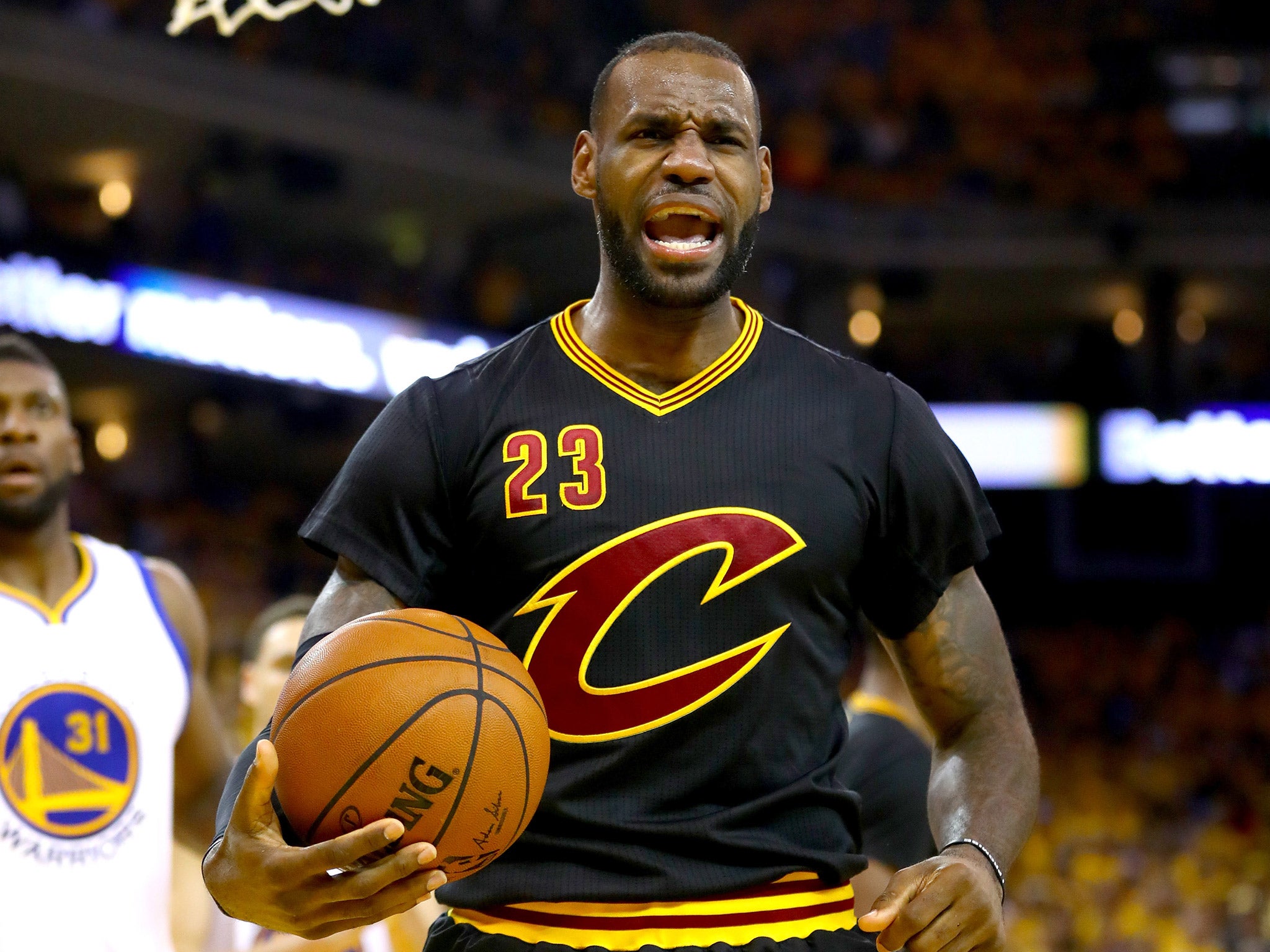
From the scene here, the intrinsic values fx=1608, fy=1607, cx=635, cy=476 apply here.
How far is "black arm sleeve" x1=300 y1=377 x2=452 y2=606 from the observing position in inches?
A: 91.8

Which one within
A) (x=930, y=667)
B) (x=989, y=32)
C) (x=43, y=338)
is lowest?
(x=930, y=667)

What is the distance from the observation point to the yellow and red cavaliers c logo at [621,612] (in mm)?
2273

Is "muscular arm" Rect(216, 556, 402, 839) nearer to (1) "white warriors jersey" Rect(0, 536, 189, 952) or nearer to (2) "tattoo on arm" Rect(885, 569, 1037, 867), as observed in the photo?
(2) "tattoo on arm" Rect(885, 569, 1037, 867)

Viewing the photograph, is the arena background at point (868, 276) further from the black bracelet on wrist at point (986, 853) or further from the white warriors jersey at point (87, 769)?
the black bracelet on wrist at point (986, 853)

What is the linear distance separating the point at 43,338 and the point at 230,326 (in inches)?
49.7

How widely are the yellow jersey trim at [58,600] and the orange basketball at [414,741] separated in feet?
7.38

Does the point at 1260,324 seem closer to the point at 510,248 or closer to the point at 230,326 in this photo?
the point at 510,248

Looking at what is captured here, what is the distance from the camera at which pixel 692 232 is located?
2451 mm

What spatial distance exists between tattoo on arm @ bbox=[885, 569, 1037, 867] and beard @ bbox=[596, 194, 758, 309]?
0.59m

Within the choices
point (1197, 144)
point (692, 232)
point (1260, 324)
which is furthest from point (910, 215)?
point (692, 232)

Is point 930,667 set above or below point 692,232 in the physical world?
below

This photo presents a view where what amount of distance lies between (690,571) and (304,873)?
710 mm

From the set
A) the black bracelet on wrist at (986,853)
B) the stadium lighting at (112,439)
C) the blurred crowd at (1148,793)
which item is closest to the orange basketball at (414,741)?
the black bracelet on wrist at (986,853)

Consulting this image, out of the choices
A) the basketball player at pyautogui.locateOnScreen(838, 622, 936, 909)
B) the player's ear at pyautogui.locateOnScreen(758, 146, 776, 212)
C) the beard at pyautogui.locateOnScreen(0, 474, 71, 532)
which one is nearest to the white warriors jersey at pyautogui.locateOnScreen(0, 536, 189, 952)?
the beard at pyautogui.locateOnScreen(0, 474, 71, 532)
